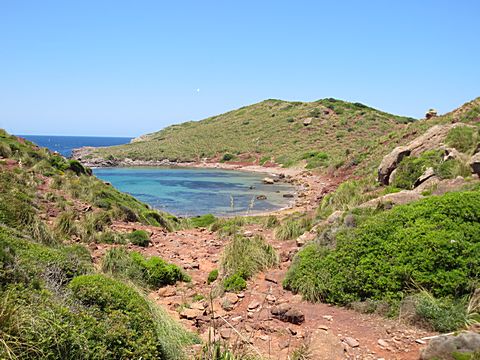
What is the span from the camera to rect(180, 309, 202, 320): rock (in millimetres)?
6859

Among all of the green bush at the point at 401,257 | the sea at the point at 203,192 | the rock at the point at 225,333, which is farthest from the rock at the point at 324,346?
the sea at the point at 203,192

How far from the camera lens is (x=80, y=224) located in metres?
12.3

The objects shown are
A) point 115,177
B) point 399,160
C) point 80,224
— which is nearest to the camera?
point 80,224

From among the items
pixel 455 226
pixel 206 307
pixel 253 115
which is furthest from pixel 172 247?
pixel 253 115

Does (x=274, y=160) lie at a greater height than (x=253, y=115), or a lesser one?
lesser

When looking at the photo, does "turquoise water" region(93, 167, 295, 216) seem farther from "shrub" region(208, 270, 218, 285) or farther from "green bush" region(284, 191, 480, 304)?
"green bush" region(284, 191, 480, 304)

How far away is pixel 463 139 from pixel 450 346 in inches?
503

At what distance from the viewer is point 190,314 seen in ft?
22.7

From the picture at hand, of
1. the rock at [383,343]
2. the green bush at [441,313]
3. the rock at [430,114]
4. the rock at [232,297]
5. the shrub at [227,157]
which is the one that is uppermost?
the rock at [430,114]

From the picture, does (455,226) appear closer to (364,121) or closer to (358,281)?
(358,281)

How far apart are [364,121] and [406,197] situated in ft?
213

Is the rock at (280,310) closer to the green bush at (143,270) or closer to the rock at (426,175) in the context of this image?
the green bush at (143,270)

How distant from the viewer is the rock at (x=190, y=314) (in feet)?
22.5

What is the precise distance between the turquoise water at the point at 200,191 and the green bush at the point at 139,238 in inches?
375
